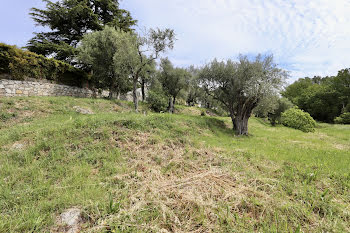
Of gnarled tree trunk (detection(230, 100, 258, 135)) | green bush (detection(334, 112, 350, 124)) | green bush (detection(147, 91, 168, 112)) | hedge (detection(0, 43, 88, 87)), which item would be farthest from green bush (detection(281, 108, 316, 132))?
hedge (detection(0, 43, 88, 87))

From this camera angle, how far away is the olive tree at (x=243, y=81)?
13696 mm

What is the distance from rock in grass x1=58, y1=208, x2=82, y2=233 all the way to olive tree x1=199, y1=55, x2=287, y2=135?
581 inches

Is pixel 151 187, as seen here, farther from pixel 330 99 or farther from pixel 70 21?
pixel 330 99

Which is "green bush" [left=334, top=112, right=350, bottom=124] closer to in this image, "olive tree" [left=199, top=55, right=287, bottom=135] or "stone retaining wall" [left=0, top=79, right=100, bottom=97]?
"olive tree" [left=199, top=55, right=287, bottom=135]

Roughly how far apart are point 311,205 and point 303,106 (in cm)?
6576

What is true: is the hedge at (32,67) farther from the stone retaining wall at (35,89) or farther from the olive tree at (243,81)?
the olive tree at (243,81)

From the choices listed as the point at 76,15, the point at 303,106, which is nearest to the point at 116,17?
the point at 76,15

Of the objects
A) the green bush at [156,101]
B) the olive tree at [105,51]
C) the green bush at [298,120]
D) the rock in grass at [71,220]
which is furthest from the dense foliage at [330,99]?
the rock in grass at [71,220]

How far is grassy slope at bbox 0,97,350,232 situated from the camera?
2.66 metres

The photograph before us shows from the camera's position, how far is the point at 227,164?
547 centimetres

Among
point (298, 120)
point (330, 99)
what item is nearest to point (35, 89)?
point (298, 120)

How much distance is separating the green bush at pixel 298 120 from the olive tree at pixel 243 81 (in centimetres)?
1846

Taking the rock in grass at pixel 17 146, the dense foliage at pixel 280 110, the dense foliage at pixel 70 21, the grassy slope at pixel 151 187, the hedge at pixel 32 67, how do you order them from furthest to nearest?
1. the dense foliage at pixel 280 110
2. the dense foliage at pixel 70 21
3. the hedge at pixel 32 67
4. the rock in grass at pixel 17 146
5. the grassy slope at pixel 151 187

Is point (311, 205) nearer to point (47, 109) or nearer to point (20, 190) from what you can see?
point (20, 190)
